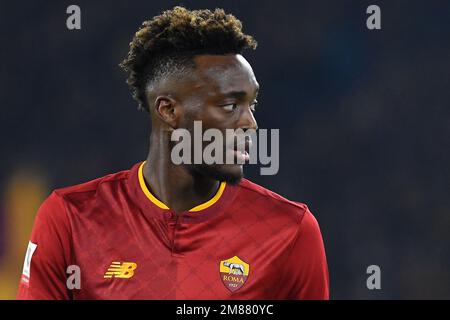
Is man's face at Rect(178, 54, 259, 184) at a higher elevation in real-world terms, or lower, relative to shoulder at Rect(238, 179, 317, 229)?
higher

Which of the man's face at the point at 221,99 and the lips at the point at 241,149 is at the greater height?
the man's face at the point at 221,99

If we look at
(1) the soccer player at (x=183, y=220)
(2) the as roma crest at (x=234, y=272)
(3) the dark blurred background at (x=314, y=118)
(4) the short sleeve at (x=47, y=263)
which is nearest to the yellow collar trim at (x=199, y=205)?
(1) the soccer player at (x=183, y=220)

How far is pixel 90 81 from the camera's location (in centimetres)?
621

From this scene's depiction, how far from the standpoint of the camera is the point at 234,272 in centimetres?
327

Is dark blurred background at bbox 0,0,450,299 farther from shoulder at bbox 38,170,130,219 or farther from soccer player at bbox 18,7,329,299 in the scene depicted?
soccer player at bbox 18,7,329,299

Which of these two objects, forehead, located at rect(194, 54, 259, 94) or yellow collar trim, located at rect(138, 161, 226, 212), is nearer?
forehead, located at rect(194, 54, 259, 94)

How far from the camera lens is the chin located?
3.28 metres

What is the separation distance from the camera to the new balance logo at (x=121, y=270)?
3.24m

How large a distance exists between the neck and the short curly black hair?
0.28m

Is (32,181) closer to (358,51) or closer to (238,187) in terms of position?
(358,51)

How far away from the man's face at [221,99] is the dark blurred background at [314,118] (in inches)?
111

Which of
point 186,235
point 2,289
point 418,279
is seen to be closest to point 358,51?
point 418,279

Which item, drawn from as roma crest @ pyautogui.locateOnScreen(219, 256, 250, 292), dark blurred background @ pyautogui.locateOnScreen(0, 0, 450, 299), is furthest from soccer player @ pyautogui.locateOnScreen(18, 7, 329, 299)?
dark blurred background @ pyautogui.locateOnScreen(0, 0, 450, 299)

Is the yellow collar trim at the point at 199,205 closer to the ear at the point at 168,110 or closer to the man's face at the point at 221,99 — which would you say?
the man's face at the point at 221,99
